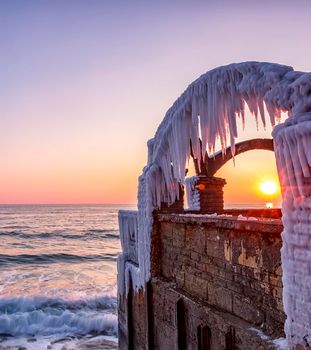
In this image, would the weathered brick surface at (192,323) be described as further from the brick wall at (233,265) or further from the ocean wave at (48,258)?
the ocean wave at (48,258)

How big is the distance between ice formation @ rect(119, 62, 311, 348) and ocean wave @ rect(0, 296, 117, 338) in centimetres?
834

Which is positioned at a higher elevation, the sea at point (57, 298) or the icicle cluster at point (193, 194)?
the icicle cluster at point (193, 194)

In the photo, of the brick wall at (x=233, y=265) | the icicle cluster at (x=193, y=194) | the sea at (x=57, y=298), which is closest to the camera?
the brick wall at (x=233, y=265)

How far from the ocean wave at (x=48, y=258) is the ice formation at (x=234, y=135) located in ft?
85.9

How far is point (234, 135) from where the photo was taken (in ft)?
17.0

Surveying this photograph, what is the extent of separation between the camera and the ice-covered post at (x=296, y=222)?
11.4 feet

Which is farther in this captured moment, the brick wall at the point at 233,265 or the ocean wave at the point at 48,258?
the ocean wave at the point at 48,258

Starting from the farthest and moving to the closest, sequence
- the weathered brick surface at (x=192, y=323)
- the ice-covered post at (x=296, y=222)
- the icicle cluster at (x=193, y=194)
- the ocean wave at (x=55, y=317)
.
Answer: the ocean wave at (x=55, y=317) < the icicle cluster at (x=193, y=194) < the weathered brick surface at (x=192, y=323) < the ice-covered post at (x=296, y=222)

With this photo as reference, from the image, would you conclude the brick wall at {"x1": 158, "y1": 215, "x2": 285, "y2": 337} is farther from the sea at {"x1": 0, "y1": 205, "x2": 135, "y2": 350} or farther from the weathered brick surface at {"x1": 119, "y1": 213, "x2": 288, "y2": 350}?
the sea at {"x1": 0, "y1": 205, "x2": 135, "y2": 350}

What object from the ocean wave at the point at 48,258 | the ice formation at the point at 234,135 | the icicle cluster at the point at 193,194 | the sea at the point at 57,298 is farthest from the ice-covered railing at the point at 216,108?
the ocean wave at the point at 48,258

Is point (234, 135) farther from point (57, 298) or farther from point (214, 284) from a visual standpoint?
point (57, 298)

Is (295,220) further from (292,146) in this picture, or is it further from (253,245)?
(253,245)

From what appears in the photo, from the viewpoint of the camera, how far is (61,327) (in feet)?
51.5

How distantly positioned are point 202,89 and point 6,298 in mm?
17814
